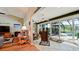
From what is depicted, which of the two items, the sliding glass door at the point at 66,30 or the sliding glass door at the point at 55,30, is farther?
the sliding glass door at the point at 55,30

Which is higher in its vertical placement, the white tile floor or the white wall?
the white wall

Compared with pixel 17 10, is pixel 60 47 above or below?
below

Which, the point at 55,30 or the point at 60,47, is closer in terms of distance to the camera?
the point at 60,47

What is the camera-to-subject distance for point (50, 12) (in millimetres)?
2400

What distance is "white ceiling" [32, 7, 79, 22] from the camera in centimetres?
231

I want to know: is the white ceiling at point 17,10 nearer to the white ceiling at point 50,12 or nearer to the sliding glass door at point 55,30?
the white ceiling at point 50,12

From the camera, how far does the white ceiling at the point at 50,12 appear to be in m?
2.31

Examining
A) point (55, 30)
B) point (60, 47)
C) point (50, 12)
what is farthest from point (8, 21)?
point (60, 47)

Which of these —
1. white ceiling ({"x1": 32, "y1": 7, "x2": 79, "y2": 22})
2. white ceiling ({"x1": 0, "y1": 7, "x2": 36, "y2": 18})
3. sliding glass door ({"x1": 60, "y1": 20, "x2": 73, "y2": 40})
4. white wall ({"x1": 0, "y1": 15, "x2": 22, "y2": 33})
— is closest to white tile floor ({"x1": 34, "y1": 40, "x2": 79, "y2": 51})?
sliding glass door ({"x1": 60, "y1": 20, "x2": 73, "y2": 40})

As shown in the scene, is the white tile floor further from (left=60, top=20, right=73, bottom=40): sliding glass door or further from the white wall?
the white wall

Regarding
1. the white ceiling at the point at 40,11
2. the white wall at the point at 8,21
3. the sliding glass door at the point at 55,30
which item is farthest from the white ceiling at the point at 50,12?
the white wall at the point at 8,21

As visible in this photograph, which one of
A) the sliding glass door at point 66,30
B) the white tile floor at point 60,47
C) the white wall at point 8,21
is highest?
the white wall at point 8,21

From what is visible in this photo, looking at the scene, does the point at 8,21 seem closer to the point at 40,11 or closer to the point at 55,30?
the point at 40,11

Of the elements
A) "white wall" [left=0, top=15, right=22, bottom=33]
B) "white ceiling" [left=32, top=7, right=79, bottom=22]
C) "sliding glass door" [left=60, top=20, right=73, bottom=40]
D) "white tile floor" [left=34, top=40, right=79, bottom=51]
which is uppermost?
"white ceiling" [left=32, top=7, right=79, bottom=22]
